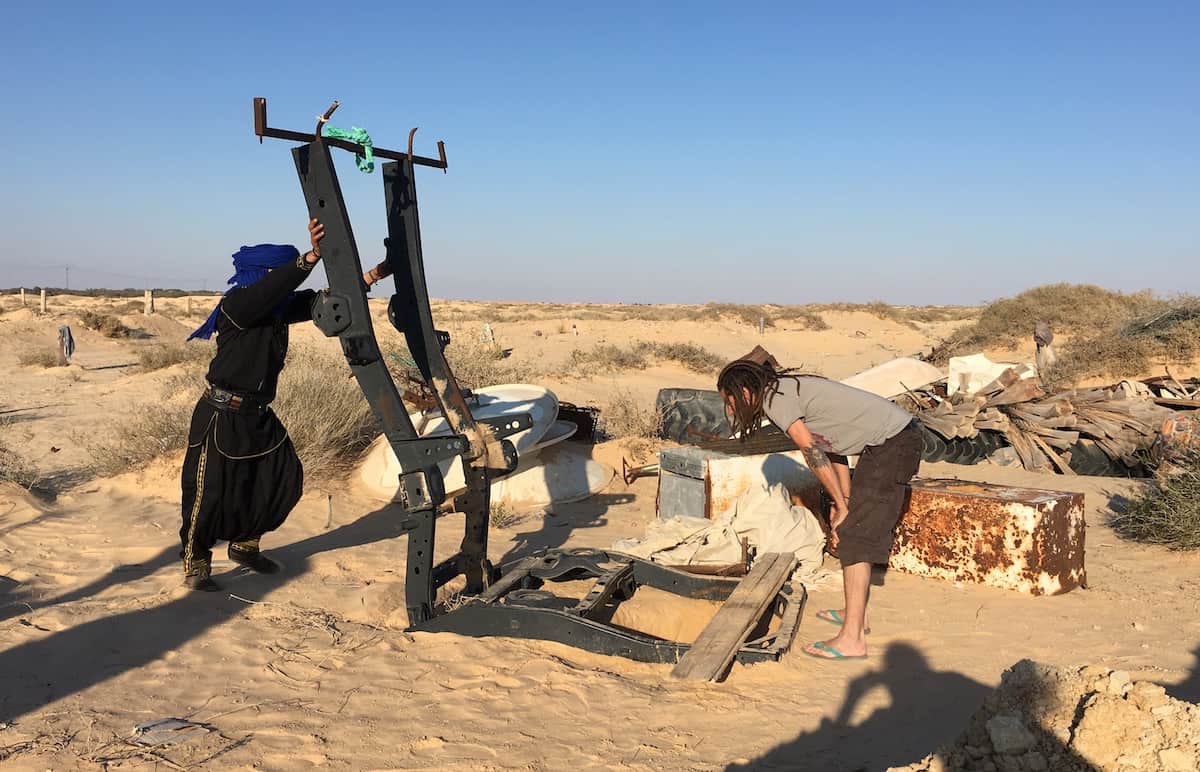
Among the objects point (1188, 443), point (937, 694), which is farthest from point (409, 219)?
point (1188, 443)

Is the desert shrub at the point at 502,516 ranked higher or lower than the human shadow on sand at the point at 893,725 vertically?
lower

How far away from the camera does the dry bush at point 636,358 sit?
17328mm

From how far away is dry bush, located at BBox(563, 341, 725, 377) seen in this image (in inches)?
682

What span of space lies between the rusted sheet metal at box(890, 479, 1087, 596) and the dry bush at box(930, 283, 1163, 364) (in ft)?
49.2

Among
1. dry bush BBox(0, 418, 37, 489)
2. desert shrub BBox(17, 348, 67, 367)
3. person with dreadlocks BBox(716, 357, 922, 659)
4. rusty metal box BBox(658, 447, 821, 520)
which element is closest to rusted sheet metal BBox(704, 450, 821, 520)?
rusty metal box BBox(658, 447, 821, 520)

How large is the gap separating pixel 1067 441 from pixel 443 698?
24.7 ft

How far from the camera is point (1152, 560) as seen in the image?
570cm

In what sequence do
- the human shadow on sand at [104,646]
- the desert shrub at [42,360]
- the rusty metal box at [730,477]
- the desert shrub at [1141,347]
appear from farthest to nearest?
the desert shrub at [42,360] → the desert shrub at [1141,347] → the rusty metal box at [730,477] → the human shadow on sand at [104,646]

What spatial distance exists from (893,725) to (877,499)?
1155 mm

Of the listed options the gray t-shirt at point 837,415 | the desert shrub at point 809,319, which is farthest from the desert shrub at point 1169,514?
the desert shrub at point 809,319

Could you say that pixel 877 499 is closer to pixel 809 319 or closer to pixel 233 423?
pixel 233 423

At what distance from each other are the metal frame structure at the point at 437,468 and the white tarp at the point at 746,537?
58 cm

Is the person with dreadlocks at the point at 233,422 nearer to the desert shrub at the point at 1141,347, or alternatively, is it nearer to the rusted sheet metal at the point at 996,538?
the rusted sheet metal at the point at 996,538

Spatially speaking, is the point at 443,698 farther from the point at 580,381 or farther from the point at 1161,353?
the point at 1161,353
